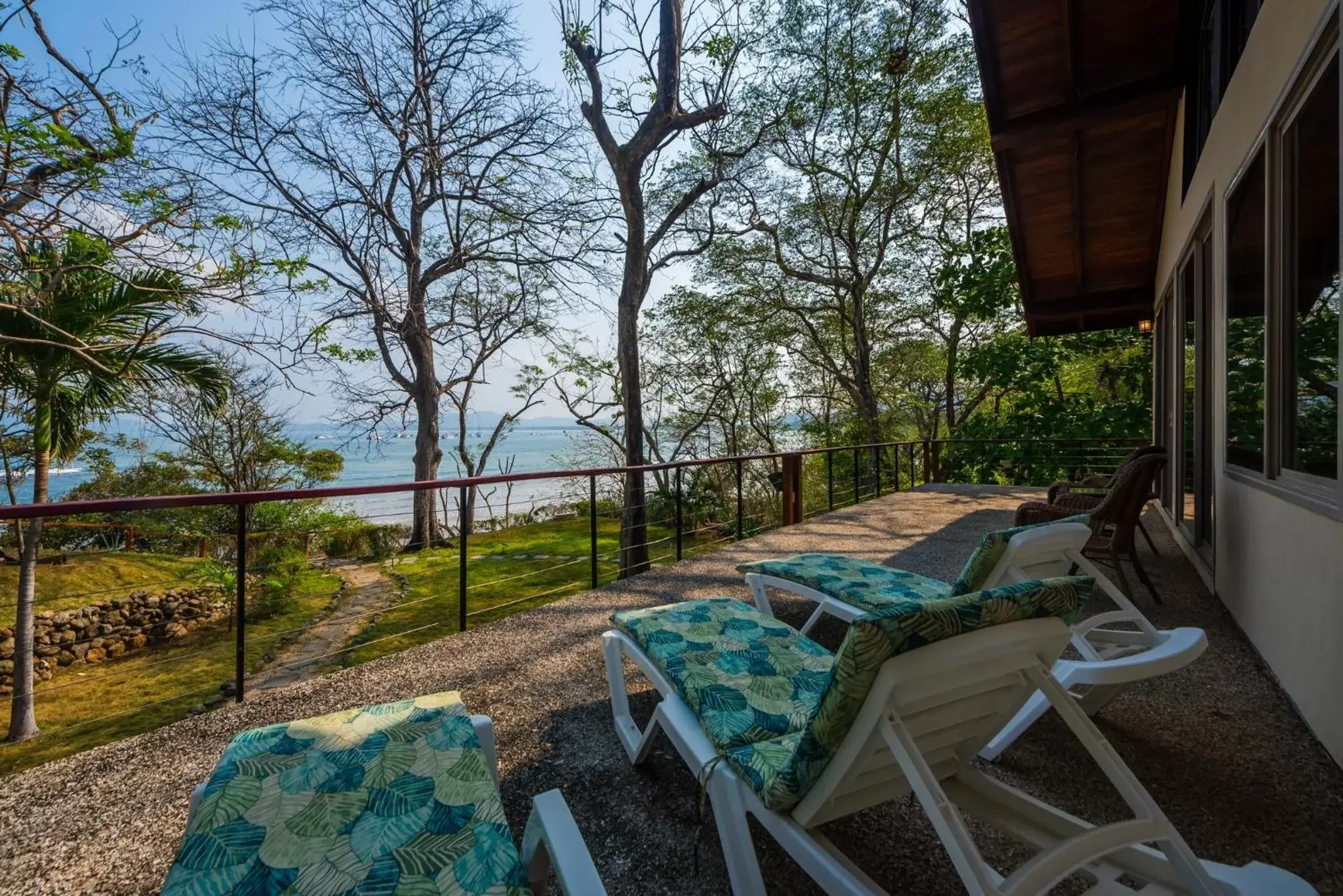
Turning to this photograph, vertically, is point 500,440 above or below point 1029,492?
above

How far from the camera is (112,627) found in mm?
5340

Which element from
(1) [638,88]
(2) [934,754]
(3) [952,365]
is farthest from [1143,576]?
(3) [952,365]

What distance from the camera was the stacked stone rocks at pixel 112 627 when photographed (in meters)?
4.86

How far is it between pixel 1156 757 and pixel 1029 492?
24.4 ft

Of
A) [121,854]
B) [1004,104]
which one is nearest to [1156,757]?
[121,854]

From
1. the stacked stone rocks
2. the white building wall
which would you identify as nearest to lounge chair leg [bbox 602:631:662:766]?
the white building wall

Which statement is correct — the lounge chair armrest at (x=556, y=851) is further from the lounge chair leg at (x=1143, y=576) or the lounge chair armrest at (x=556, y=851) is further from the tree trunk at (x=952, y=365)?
the tree trunk at (x=952, y=365)

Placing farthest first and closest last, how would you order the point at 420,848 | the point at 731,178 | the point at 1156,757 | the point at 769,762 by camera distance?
the point at 731,178, the point at 1156,757, the point at 769,762, the point at 420,848

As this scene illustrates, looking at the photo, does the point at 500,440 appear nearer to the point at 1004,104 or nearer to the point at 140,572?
the point at 140,572

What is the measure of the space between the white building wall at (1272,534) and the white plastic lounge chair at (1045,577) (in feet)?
1.31

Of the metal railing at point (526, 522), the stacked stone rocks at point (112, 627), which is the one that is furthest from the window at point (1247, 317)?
the stacked stone rocks at point (112, 627)

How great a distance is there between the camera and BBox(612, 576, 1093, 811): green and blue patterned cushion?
917 millimetres

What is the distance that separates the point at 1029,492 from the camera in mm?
8234

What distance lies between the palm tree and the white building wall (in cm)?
481
